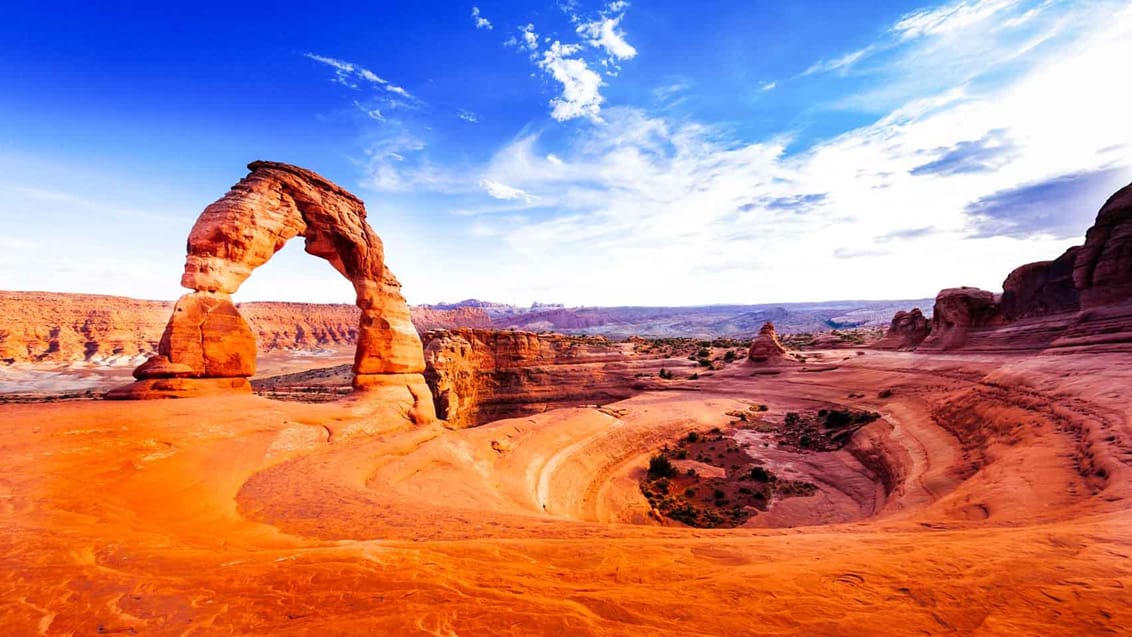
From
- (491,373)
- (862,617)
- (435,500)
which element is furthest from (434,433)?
(491,373)

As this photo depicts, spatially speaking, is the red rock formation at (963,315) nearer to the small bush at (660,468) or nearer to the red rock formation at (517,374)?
the red rock formation at (517,374)

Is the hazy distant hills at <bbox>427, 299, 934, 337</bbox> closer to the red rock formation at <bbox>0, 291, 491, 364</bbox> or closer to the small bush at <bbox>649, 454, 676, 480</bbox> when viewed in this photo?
the red rock formation at <bbox>0, 291, 491, 364</bbox>

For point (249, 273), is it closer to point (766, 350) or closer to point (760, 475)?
point (760, 475)

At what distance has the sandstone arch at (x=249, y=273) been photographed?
12438 mm

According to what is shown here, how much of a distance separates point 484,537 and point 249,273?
12.7 m

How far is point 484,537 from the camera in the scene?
6.14 m

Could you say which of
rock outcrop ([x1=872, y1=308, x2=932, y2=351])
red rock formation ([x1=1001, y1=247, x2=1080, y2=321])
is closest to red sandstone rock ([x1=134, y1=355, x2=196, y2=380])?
red rock formation ([x1=1001, y1=247, x2=1080, y2=321])

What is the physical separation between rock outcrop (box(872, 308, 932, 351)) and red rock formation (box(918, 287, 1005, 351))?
365 cm

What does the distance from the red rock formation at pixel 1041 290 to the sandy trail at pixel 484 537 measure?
16.2 metres

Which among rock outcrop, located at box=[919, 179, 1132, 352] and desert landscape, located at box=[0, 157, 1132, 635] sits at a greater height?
rock outcrop, located at box=[919, 179, 1132, 352]

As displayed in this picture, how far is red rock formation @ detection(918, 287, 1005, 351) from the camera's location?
29.4 metres

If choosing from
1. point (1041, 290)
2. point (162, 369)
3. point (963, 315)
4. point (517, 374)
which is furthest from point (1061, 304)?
point (162, 369)

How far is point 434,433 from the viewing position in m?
13.9

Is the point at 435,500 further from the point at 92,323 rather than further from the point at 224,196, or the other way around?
the point at 92,323
